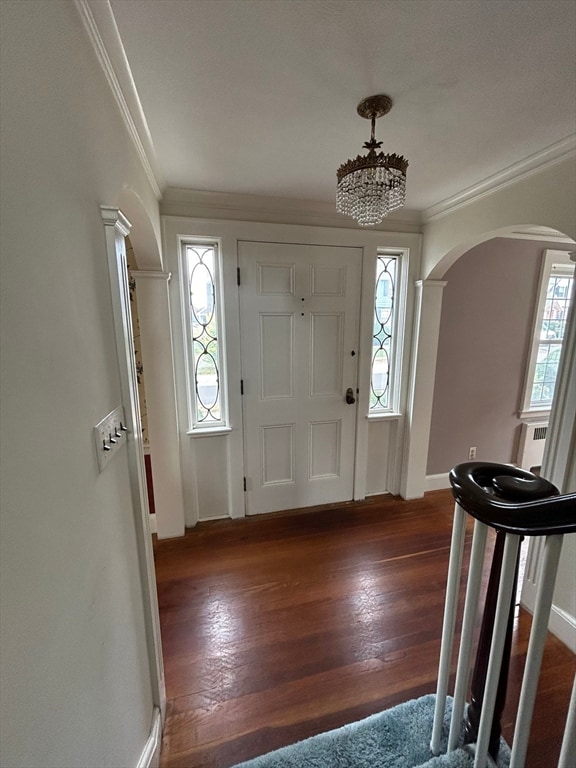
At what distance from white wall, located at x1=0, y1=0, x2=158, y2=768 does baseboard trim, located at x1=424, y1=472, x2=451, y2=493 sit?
2.69 metres

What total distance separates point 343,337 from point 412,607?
1.78m

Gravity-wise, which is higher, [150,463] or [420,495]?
[150,463]

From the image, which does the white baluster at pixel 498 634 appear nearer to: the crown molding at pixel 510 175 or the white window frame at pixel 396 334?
the crown molding at pixel 510 175

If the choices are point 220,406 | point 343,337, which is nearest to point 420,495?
point 343,337

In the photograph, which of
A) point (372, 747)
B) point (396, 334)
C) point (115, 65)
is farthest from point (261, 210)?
point (372, 747)

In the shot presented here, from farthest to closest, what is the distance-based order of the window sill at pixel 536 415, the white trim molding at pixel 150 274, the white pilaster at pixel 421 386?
the window sill at pixel 536 415 → the white pilaster at pixel 421 386 → the white trim molding at pixel 150 274

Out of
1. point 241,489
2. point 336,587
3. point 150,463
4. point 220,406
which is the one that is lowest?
point 336,587

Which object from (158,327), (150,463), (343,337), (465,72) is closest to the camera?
(465,72)

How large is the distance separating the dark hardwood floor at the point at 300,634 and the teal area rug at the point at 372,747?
17 centimetres

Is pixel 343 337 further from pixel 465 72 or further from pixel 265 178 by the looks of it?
pixel 465 72

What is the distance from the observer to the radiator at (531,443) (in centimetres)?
322

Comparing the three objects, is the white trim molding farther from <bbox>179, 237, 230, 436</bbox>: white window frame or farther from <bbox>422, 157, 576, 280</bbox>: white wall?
<bbox>422, 157, 576, 280</bbox>: white wall

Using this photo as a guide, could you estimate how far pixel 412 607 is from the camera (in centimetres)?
180

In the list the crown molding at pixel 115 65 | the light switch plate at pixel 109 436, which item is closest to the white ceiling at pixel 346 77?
the crown molding at pixel 115 65
